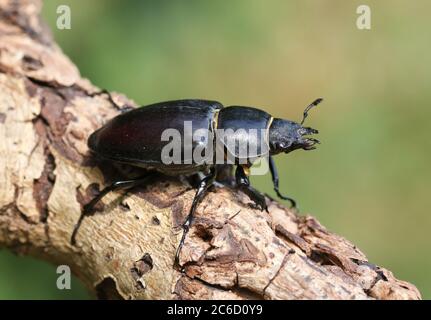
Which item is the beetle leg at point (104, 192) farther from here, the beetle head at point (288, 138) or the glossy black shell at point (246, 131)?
the beetle head at point (288, 138)

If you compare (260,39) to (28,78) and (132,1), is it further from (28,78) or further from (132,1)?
(28,78)

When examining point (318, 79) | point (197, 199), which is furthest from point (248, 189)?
point (318, 79)

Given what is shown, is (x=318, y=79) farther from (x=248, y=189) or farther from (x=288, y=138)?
(x=248, y=189)

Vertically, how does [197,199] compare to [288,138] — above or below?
below
